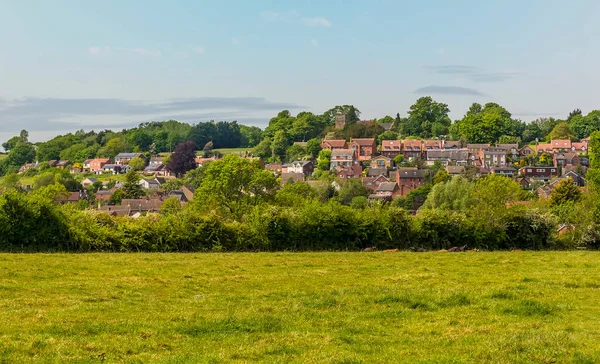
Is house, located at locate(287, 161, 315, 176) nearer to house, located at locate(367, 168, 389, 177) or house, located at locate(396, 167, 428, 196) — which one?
house, located at locate(367, 168, 389, 177)

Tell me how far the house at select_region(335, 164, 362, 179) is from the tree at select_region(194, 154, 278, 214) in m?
97.1

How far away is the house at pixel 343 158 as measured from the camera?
563 feet

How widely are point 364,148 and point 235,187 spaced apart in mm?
129092

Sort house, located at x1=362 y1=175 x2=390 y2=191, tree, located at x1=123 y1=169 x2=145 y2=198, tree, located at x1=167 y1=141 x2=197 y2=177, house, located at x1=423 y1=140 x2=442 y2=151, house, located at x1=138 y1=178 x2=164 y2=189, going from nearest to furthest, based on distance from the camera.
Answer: tree, located at x1=123 y1=169 x2=145 y2=198 < house, located at x1=362 y1=175 x2=390 y2=191 < house, located at x1=138 y1=178 x2=164 y2=189 < house, located at x1=423 y1=140 x2=442 y2=151 < tree, located at x1=167 y1=141 x2=197 y2=177

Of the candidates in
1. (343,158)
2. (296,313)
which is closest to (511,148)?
(343,158)

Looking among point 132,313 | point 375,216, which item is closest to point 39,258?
point 132,313

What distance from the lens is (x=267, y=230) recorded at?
35562 mm

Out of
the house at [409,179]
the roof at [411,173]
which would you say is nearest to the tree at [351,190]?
the house at [409,179]

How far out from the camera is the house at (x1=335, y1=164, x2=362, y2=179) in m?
152

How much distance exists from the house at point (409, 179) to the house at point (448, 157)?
22519 millimetres

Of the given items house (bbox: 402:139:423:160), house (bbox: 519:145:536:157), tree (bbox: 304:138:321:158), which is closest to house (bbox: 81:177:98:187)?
tree (bbox: 304:138:321:158)

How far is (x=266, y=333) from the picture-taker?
13531 millimetres

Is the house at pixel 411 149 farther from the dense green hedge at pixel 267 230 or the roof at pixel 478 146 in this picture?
the dense green hedge at pixel 267 230

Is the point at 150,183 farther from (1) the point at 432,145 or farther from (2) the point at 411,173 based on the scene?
(1) the point at 432,145
